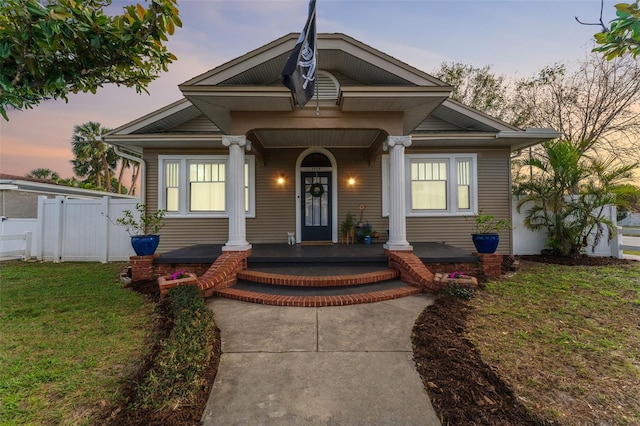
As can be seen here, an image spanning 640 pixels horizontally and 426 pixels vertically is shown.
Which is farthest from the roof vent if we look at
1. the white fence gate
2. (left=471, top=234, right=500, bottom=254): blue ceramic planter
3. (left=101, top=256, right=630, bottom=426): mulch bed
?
the white fence gate

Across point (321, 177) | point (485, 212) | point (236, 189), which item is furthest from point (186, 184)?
point (485, 212)

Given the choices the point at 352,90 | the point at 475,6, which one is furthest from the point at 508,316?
the point at 475,6

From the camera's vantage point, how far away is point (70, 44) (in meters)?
2.25

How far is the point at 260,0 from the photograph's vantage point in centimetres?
730

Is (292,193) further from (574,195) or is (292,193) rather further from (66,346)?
(574,195)

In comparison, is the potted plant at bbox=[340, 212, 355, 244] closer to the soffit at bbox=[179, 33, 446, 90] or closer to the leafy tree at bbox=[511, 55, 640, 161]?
the soffit at bbox=[179, 33, 446, 90]

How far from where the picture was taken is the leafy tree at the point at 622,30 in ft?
6.35

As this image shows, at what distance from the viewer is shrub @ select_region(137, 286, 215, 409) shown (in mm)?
1990

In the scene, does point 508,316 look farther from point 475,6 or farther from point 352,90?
point 475,6

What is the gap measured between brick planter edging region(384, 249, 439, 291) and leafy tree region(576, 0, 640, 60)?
3.44 metres

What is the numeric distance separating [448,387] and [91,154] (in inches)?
1127

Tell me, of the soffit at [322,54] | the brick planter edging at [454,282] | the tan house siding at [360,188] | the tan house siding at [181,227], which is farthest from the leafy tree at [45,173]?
the brick planter edging at [454,282]

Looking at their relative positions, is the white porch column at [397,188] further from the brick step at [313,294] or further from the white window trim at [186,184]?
the white window trim at [186,184]

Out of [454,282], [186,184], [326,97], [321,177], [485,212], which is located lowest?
[454,282]
